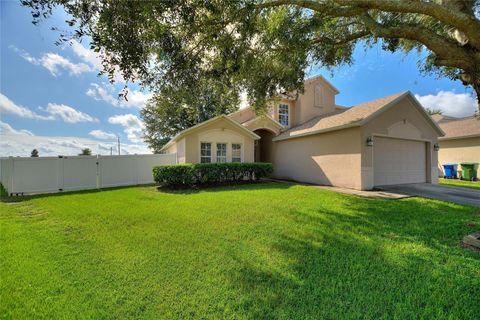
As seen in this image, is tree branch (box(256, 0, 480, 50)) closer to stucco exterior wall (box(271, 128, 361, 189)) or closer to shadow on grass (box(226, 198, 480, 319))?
shadow on grass (box(226, 198, 480, 319))

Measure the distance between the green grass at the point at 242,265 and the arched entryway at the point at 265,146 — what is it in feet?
37.5

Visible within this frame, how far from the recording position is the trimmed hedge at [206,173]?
12.5 m

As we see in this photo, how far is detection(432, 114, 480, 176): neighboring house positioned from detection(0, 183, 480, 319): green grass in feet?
49.7

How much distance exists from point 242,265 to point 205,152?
11.9 meters

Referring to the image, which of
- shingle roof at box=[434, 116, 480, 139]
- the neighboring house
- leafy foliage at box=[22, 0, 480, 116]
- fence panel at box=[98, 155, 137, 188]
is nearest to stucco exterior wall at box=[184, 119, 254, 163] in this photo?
fence panel at box=[98, 155, 137, 188]

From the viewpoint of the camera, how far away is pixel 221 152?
15.6 metres

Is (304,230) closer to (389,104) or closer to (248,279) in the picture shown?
(248,279)

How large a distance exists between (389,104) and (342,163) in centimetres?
361

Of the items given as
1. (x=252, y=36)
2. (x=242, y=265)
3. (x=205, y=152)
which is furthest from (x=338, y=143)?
(x=242, y=265)

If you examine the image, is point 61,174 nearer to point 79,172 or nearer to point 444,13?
point 79,172

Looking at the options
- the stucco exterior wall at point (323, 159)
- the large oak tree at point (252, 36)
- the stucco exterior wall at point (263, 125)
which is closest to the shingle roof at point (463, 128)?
the large oak tree at point (252, 36)

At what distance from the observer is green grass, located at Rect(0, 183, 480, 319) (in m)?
2.73

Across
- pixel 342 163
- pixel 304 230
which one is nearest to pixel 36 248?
pixel 304 230

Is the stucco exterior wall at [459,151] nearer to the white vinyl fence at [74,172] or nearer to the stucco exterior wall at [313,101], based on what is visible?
the stucco exterior wall at [313,101]
